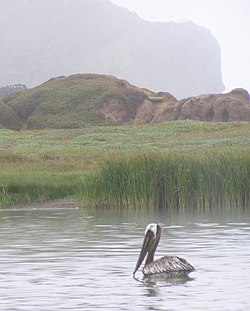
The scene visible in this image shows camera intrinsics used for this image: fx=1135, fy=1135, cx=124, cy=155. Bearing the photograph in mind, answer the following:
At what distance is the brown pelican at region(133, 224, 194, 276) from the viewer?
622 inches

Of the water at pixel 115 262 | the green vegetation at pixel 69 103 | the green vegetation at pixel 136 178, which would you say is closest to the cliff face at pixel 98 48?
the green vegetation at pixel 69 103

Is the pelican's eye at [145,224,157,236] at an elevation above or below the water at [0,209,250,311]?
above

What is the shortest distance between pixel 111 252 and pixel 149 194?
10025mm

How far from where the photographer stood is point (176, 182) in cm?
2894

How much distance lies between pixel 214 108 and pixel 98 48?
106 metres

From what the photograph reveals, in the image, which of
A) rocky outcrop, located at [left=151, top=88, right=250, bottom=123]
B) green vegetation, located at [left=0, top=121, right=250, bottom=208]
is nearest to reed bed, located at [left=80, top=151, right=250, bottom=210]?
green vegetation, located at [left=0, top=121, right=250, bottom=208]

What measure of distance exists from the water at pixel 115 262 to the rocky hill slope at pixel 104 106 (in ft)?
165

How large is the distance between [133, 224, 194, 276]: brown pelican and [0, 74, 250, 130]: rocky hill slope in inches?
2332

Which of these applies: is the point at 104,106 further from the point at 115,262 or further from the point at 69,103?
the point at 115,262

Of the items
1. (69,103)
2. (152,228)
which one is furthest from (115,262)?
(69,103)

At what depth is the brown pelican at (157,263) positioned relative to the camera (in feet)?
51.9

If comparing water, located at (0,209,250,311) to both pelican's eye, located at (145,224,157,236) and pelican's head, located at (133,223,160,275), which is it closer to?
pelican's head, located at (133,223,160,275)

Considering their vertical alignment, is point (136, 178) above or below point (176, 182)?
above

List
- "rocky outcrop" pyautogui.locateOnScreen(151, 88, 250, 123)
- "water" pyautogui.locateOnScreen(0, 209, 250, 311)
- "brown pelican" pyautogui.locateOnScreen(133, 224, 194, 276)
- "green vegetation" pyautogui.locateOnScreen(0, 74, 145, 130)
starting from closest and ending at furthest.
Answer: "water" pyautogui.locateOnScreen(0, 209, 250, 311)
"brown pelican" pyautogui.locateOnScreen(133, 224, 194, 276)
"rocky outcrop" pyautogui.locateOnScreen(151, 88, 250, 123)
"green vegetation" pyautogui.locateOnScreen(0, 74, 145, 130)
